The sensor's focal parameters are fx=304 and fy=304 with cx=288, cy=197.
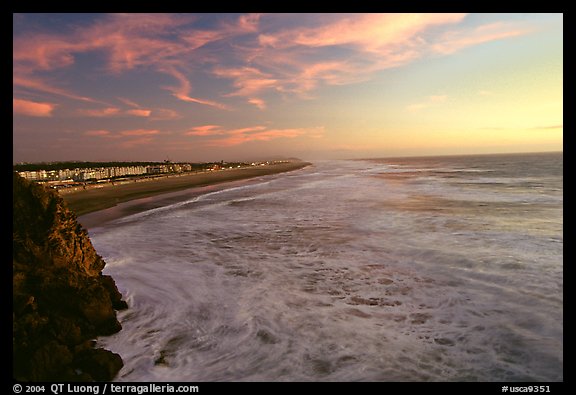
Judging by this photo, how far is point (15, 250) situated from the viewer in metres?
5.56

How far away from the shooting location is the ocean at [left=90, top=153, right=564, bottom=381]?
17.6 feet

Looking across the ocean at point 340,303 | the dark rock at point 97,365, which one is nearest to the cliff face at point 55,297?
the dark rock at point 97,365

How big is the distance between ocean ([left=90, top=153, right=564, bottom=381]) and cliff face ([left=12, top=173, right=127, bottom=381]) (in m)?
0.61

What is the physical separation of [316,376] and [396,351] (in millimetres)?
1649

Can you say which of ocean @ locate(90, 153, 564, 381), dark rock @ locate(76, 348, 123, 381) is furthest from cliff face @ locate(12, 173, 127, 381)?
ocean @ locate(90, 153, 564, 381)

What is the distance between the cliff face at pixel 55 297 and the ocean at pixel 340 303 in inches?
24.2

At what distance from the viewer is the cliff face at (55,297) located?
4469 millimetres

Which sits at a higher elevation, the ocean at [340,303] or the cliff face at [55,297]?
the cliff face at [55,297]

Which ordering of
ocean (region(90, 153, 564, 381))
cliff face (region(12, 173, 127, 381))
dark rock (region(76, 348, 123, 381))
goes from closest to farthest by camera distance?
1. cliff face (region(12, 173, 127, 381))
2. dark rock (region(76, 348, 123, 381))
3. ocean (region(90, 153, 564, 381))

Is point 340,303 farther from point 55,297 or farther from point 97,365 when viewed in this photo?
point 55,297

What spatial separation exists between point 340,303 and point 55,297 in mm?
5890

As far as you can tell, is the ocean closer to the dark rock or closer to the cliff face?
the dark rock

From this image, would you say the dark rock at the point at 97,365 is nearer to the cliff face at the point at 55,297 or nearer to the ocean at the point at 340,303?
the cliff face at the point at 55,297
